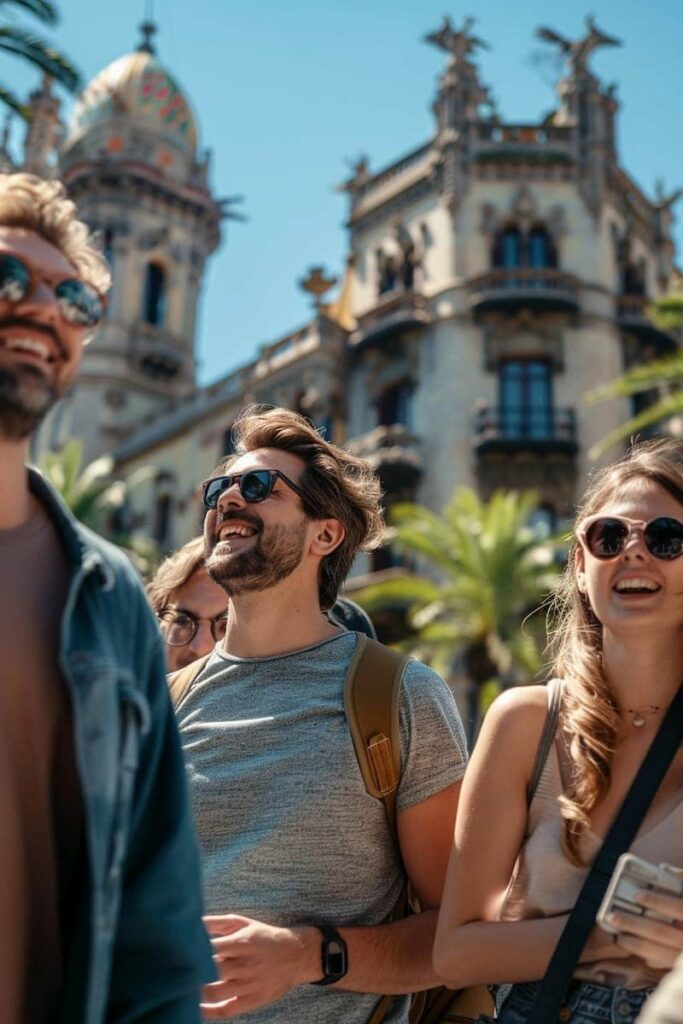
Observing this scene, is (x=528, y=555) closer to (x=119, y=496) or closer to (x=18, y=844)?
(x=119, y=496)

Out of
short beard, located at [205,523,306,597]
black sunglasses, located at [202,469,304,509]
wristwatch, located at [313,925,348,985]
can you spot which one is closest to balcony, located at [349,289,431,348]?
black sunglasses, located at [202,469,304,509]

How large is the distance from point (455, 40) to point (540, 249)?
6.28 meters

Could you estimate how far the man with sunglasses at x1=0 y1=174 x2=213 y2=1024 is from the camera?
2.09m

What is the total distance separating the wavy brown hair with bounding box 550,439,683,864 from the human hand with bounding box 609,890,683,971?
34cm

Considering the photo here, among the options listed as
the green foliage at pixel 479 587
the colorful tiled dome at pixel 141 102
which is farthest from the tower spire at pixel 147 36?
the green foliage at pixel 479 587

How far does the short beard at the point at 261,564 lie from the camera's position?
11.8 ft

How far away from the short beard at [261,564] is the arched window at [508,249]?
26133mm

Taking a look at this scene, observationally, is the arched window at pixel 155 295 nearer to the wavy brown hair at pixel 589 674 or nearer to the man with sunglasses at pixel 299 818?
the man with sunglasses at pixel 299 818

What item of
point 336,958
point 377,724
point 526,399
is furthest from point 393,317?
point 336,958

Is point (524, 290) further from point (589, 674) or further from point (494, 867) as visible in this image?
point (494, 867)

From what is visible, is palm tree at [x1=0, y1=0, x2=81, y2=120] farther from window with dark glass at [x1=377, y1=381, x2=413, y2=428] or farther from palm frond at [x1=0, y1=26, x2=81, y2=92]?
window with dark glass at [x1=377, y1=381, x2=413, y2=428]

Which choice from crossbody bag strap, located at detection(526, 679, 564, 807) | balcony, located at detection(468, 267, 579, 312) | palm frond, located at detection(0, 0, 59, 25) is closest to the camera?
crossbody bag strap, located at detection(526, 679, 564, 807)

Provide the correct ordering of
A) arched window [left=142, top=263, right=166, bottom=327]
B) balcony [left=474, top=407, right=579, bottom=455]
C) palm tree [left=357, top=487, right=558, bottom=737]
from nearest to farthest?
palm tree [left=357, top=487, right=558, bottom=737], balcony [left=474, top=407, right=579, bottom=455], arched window [left=142, top=263, right=166, bottom=327]

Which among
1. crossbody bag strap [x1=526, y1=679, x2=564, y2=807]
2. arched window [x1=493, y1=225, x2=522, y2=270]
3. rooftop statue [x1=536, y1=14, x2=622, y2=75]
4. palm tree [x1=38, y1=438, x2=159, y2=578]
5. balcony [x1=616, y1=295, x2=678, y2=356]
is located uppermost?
rooftop statue [x1=536, y1=14, x2=622, y2=75]
